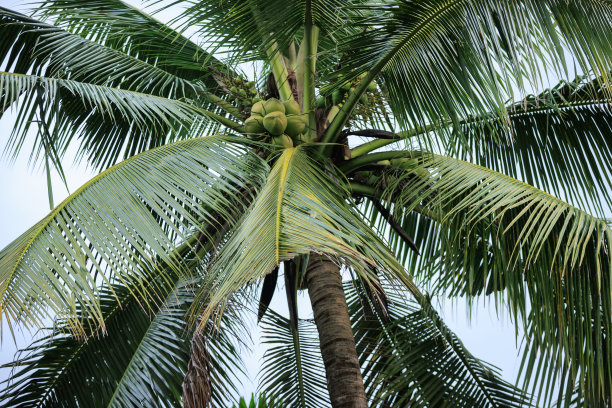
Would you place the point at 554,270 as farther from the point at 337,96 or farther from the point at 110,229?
the point at 110,229

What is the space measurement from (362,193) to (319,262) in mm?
457

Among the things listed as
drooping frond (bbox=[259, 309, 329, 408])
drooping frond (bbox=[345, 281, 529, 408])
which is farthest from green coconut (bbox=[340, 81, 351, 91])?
drooping frond (bbox=[259, 309, 329, 408])

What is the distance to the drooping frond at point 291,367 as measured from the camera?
15.8 feet

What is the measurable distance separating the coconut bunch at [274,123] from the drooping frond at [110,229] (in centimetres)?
23

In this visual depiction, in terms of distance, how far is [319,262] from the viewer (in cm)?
371

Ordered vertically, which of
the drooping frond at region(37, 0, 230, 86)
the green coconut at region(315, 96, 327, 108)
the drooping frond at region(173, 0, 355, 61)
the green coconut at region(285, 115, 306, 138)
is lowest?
the green coconut at region(285, 115, 306, 138)

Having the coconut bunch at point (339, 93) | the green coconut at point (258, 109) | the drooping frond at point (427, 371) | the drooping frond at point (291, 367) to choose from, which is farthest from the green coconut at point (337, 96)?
the drooping frond at point (291, 367)

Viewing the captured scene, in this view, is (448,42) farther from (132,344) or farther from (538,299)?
(132,344)

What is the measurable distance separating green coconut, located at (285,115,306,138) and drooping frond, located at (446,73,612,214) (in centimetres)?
88

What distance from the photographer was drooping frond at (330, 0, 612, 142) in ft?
10.4

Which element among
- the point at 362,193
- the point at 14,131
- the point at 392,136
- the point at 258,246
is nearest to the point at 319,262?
the point at 362,193

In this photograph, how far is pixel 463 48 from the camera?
11.0 ft

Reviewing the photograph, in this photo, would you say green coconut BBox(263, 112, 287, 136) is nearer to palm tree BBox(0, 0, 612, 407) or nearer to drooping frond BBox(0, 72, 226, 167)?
palm tree BBox(0, 0, 612, 407)

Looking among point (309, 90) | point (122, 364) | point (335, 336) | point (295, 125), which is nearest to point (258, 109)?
point (295, 125)
